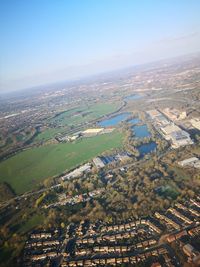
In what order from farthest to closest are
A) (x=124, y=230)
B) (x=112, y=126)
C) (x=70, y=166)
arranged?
(x=112, y=126) < (x=70, y=166) < (x=124, y=230)

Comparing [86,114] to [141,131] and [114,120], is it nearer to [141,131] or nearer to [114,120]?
[114,120]

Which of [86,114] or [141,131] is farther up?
[141,131]

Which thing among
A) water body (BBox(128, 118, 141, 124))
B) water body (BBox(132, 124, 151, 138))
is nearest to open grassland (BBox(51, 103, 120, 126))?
water body (BBox(128, 118, 141, 124))

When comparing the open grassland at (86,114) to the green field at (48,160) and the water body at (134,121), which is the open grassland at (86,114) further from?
the green field at (48,160)

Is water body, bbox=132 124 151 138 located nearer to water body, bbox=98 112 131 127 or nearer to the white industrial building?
water body, bbox=98 112 131 127

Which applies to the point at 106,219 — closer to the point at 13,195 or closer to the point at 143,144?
the point at 13,195

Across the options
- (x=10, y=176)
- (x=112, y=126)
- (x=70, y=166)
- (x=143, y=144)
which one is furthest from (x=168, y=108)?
(x=10, y=176)

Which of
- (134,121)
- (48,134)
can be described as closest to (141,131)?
(134,121)

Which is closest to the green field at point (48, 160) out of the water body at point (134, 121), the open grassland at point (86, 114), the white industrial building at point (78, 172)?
the white industrial building at point (78, 172)
